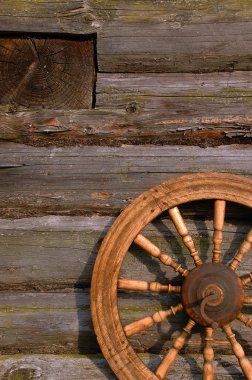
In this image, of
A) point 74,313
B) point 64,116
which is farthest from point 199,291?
point 64,116

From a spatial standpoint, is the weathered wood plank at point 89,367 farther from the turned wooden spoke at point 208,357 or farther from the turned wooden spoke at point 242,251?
the turned wooden spoke at point 242,251

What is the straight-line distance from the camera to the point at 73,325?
2.10 metres

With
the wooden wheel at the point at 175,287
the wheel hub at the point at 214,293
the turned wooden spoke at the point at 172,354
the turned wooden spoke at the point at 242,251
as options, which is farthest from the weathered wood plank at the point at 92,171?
the turned wooden spoke at the point at 172,354

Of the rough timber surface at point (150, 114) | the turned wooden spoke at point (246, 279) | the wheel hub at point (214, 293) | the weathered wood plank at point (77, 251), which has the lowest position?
the wheel hub at point (214, 293)

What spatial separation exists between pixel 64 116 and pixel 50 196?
0.30 m

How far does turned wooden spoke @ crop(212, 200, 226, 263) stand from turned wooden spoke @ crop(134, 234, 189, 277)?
12 centimetres

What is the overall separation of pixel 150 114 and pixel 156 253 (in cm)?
51

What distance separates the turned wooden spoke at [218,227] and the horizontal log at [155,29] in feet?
1.72

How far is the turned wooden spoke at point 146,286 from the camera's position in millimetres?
1954

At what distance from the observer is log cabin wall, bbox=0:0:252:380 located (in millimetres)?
2088

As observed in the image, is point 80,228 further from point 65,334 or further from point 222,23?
point 222,23

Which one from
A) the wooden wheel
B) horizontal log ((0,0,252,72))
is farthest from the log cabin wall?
the wooden wheel

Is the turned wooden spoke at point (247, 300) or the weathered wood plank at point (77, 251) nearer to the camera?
the turned wooden spoke at point (247, 300)

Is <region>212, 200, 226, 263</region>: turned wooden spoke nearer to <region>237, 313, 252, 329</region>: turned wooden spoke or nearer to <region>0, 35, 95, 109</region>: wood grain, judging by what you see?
<region>237, 313, 252, 329</region>: turned wooden spoke
